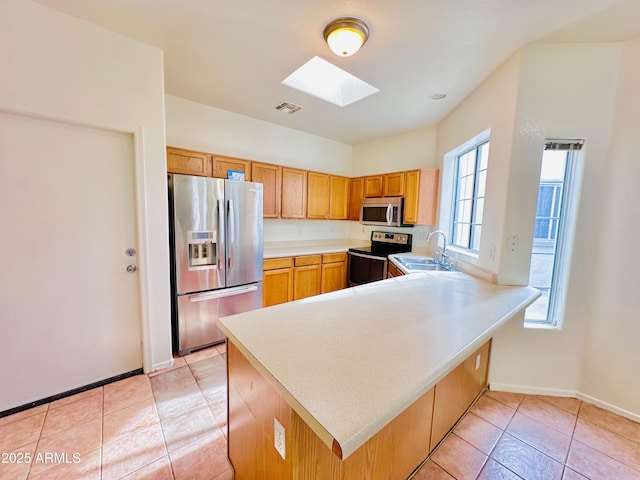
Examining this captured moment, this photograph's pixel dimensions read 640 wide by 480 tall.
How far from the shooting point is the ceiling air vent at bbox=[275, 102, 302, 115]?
9.68 ft

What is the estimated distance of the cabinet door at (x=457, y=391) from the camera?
152 cm

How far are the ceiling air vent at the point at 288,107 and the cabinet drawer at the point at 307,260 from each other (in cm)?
185

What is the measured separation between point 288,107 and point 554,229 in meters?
2.85

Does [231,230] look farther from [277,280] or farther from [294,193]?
[294,193]

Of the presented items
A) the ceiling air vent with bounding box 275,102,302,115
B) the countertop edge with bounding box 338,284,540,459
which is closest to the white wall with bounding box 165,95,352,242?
the ceiling air vent with bounding box 275,102,302,115

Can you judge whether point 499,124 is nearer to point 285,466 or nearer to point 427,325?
point 427,325

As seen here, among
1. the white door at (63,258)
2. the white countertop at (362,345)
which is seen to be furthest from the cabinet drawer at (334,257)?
the white door at (63,258)

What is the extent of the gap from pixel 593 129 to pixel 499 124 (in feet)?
1.90

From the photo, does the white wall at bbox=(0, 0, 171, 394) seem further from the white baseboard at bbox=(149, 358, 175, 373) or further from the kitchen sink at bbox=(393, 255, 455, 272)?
the kitchen sink at bbox=(393, 255, 455, 272)

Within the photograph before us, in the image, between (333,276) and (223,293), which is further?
(333,276)

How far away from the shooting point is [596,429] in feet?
5.66

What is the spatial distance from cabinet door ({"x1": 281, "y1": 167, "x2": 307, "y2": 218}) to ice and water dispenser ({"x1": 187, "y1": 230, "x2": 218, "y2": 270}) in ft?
4.07

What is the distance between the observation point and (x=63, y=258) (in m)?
1.84

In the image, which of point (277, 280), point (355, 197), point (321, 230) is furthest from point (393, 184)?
point (277, 280)
